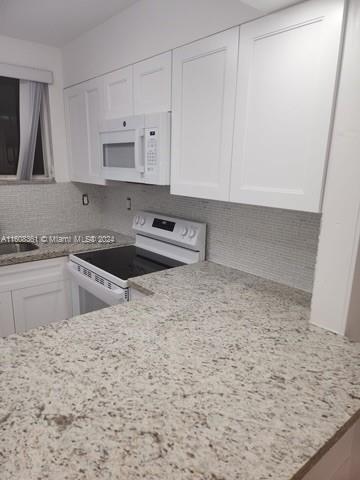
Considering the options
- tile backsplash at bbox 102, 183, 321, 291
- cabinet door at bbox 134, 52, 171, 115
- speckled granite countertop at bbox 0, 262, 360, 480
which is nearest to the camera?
speckled granite countertop at bbox 0, 262, 360, 480

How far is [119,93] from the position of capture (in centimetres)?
193

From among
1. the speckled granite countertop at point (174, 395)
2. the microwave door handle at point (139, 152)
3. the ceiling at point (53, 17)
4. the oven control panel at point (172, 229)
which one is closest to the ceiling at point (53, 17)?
the ceiling at point (53, 17)

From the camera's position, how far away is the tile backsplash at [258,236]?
150 centimetres

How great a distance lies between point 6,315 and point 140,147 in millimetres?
1395

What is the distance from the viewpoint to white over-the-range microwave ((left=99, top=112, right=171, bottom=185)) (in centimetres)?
165

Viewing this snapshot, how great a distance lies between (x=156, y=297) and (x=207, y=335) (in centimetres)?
37

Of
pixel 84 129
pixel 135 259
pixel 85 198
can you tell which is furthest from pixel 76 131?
pixel 135 259

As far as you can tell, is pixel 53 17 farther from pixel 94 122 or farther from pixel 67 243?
pixel 67 243

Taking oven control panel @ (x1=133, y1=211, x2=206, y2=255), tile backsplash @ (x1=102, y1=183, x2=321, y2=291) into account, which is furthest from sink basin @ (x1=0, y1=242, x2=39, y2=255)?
tile backsplash @ (x1=102, y1=183, x2=321, y2=291)

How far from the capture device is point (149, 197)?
7.81 ft

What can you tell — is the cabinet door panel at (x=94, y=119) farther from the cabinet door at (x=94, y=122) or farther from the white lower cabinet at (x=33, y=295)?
the white lower cabinet at (x=33, y=295)

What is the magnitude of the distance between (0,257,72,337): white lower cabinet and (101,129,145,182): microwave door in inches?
28.9

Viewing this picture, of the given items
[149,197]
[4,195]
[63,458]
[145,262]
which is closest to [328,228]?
[63,458]

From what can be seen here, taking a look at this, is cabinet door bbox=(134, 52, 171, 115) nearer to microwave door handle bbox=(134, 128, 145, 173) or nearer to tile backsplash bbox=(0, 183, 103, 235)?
microwave door handle bbox=(134, 128, 145, 173)
